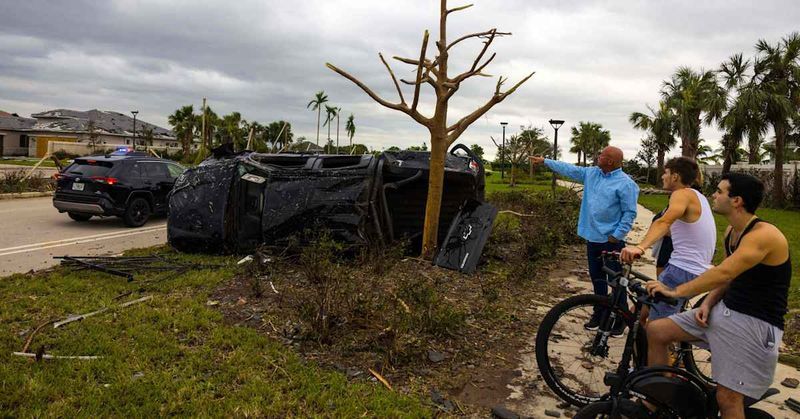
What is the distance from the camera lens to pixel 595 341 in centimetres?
368

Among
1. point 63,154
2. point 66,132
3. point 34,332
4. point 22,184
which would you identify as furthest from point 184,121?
point 34,332

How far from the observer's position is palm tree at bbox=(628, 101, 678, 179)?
4275 centimetres

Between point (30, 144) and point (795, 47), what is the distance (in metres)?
67.2

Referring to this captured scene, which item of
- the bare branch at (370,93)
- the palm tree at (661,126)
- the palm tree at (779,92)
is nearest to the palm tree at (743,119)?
the palm tree at (779,92)

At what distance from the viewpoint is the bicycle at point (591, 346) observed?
11.1 ft

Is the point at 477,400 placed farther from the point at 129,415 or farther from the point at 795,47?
the point at 795,47

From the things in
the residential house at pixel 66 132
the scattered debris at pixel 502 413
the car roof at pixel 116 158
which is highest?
the residential house at pixel 66 132

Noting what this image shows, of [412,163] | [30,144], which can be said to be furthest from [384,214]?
[30,144]

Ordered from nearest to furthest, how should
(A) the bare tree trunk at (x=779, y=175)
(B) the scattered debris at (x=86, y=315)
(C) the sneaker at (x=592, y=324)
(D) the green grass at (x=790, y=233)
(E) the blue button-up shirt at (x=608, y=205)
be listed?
(C) the sneaker at (x=592, y=324), (B) the scattered debris at (x=86, y=315), (E) the blue button-up shirt at (x=608, y=205), (D) the green grass at (x=790, y=233), (A) the bare tree trunk at (x=779, y=175)

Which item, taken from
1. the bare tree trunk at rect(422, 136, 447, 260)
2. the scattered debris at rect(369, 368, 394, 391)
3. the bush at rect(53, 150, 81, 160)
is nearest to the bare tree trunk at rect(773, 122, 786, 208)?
the bare tree trunk at rect(422, 136, 447, 260)

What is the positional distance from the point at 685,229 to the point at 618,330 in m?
0.88

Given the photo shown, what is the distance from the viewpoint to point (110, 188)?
11047 mm

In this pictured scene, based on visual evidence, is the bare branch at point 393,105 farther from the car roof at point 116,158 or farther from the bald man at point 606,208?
the car roof at point 116,158

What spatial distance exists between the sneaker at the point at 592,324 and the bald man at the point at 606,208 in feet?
4.00
